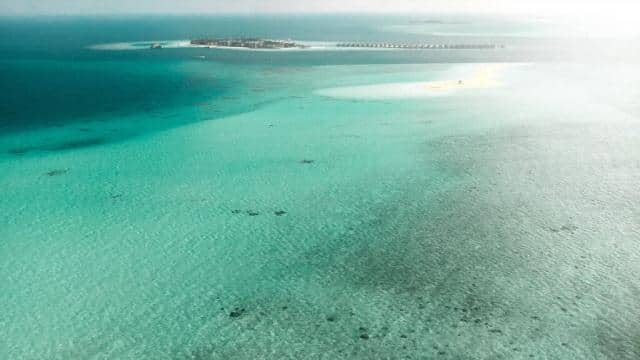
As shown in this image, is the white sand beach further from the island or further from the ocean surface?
the island

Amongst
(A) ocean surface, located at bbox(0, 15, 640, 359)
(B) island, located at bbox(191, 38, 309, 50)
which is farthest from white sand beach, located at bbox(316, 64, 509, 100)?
(B) island, located at bbox(191, 38, 309, 50)

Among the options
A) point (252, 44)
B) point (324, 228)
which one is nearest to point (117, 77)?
point (252, 44)

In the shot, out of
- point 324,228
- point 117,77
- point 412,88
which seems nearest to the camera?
point 324,228

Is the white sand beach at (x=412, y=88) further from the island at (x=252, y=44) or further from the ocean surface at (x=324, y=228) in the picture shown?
the island at (x=252, y=44)

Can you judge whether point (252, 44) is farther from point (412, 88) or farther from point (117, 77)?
point (412, 88)

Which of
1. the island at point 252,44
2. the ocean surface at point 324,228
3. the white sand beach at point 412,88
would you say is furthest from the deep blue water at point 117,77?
the white sand beach at point 412,88

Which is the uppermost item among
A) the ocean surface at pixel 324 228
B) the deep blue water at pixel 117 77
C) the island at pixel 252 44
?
the island at pixel 252 44

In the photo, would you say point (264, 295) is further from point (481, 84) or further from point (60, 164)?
point (481, 84)

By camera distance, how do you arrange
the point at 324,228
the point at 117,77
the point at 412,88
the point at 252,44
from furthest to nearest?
the point at 252,44 → the point at 117,77 → the point at 412,88 → the point at 324,228

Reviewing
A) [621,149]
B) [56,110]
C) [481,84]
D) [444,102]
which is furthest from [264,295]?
[481,84]
